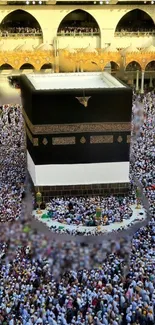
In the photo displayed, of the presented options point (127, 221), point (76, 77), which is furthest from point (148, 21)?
point (127, 221)

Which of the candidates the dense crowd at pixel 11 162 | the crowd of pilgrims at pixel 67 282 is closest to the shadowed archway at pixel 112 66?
the dense crowd at pixel 11 162

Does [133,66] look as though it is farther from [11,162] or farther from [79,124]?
[79,124]

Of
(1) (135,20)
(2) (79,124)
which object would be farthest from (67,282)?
(1) (135,20)

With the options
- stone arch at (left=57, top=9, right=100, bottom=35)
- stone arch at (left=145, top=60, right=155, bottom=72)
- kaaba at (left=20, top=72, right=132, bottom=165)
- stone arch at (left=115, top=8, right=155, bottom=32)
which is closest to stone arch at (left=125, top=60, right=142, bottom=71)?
stone arch at (left=145, top=60, right=155, bottom=72)

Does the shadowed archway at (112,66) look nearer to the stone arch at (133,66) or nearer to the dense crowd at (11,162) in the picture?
the stone arch at (133,66)

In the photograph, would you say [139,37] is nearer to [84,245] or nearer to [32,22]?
[32,22]
